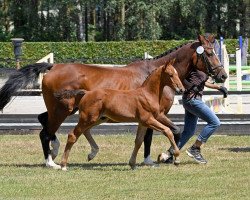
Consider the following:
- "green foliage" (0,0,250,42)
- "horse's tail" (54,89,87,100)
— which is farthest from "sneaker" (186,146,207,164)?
"green foliage" (0,0,250,42)

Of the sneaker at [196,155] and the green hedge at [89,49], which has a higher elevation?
the sneaker at [196,155]

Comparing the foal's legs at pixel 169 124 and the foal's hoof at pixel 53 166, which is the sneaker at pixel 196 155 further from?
the foal's hoof at pixel 53 166

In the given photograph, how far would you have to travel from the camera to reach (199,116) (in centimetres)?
1162

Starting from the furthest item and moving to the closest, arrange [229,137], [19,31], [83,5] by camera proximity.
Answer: [19,31] < [83,5] < [229,137]

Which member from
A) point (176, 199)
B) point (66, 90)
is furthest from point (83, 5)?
point (176, 199)

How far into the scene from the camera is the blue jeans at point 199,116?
1154 cm

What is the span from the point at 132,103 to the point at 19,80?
93.1 inches

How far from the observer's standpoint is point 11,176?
35.0ft

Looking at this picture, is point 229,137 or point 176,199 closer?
point 176,199

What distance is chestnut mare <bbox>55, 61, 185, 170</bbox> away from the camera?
11.0 m

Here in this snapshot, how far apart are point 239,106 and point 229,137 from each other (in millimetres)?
3270

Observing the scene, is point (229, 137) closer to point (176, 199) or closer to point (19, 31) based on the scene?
point (176, 199)

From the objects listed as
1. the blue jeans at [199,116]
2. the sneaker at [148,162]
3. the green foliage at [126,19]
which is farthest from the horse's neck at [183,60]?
the green foliage at [126,19]

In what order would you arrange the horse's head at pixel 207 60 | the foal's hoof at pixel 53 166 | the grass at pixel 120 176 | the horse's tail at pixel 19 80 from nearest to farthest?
1. the grass at pixel 120 176
2. the foal's hoof at pixel 53 166
3. the horse's head at pixel 207 60
4. the horse's tail at pixel 19 80
